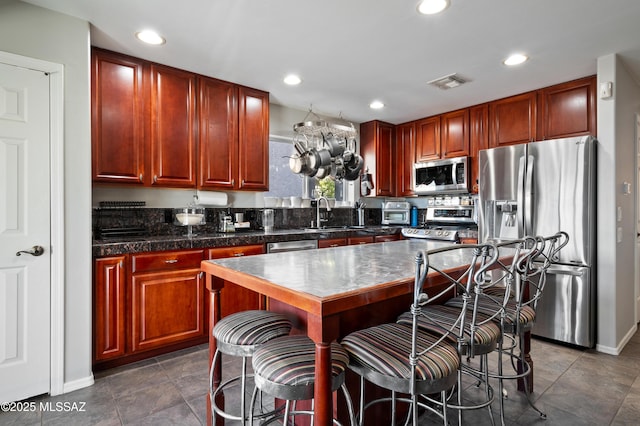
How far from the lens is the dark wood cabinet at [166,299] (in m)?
2.49

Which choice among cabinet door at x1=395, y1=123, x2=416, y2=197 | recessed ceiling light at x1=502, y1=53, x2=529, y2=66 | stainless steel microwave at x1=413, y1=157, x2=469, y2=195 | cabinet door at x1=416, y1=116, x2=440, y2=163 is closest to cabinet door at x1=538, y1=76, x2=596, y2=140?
recessed ceiling light at x1=502, y1=53, x2=529, y2=66

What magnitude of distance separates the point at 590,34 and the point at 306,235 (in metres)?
2.72

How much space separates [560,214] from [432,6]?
2.04 meters

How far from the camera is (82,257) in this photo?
7.22ft

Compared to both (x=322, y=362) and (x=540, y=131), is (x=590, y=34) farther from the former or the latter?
(x=322, y=362)

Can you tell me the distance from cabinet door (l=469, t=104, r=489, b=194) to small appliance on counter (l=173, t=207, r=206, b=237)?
3033mm

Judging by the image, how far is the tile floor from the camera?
185 centimetres

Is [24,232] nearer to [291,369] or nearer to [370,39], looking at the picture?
[291,369]

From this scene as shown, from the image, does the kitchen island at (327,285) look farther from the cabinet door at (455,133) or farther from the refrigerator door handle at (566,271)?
the cabinet door at (455,133)

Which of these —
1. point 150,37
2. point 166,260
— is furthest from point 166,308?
point 150,37

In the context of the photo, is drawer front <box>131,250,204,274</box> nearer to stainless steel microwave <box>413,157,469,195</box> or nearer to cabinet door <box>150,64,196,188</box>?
cabinet door <box>150,64,196,188</box>

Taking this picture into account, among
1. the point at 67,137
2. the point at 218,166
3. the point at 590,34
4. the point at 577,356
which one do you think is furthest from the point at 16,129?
the point at 577,356

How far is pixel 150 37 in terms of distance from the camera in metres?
2.43

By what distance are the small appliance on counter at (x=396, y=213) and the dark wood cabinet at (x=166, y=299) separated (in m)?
2.87
